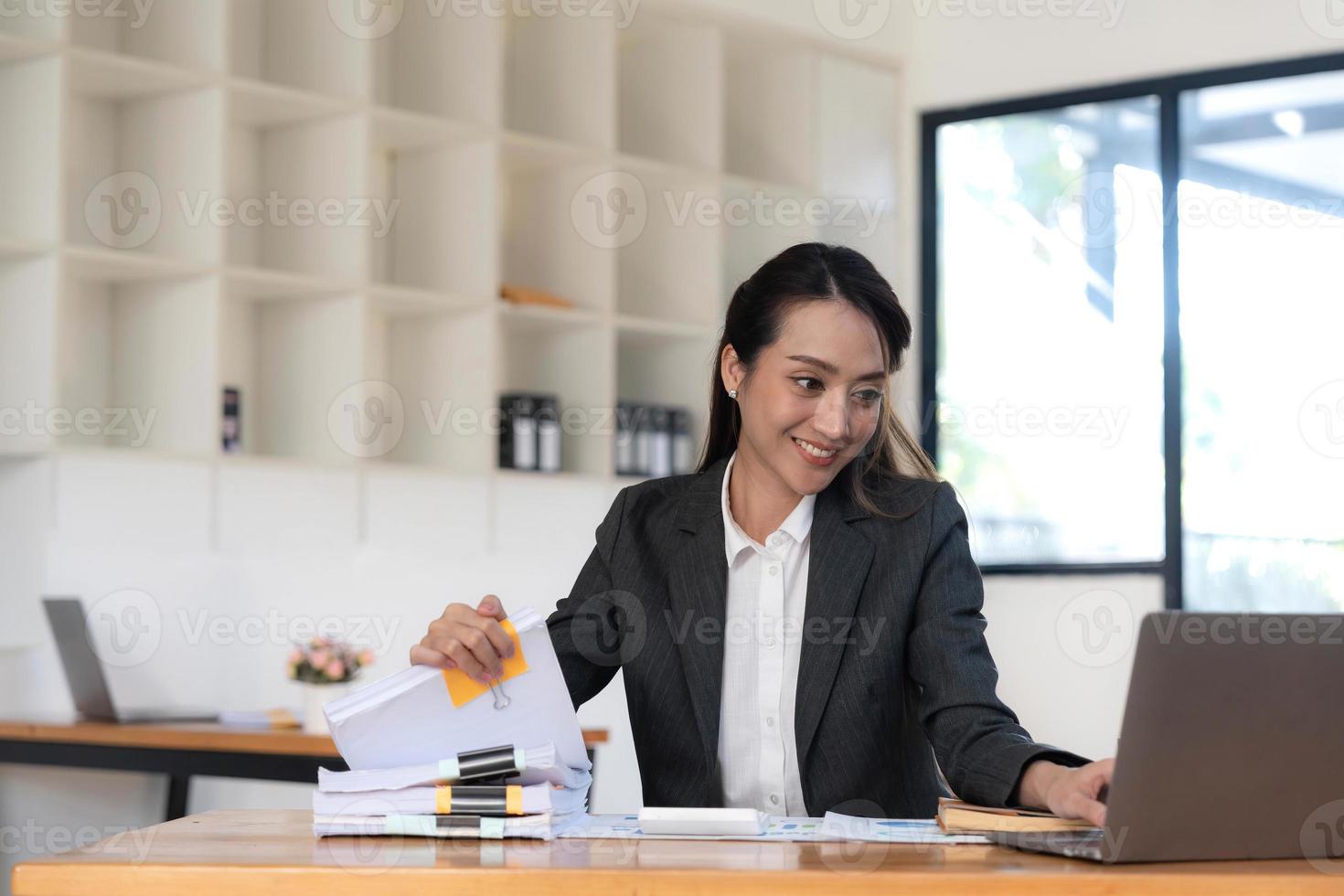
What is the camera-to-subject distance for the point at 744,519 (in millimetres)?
1965

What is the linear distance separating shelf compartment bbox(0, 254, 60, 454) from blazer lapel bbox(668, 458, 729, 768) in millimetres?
2091

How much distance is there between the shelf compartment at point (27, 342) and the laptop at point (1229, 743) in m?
2.88

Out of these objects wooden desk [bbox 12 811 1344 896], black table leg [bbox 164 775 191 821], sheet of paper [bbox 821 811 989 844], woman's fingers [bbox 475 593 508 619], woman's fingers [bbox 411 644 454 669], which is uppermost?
woman's fingers [bbox 475 593 508 619]

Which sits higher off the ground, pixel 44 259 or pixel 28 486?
pixel 44 259

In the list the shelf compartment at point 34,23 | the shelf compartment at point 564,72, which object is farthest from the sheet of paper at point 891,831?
the shelf compartment at point 564,72

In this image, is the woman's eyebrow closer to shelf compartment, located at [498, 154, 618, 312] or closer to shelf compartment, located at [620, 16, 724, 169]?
shelf compartment, located at [498, 154, 618, 312]

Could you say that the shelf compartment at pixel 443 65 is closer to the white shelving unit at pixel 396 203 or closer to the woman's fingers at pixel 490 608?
the white shelving unit at pixel 396 203

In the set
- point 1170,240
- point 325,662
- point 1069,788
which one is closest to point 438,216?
point 325,662

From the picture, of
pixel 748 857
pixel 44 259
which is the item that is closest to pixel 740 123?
pixel 44 259

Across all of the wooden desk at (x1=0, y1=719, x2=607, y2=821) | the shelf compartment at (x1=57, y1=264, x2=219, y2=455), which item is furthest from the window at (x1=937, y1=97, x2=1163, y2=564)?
the shelf compartment at (x1=57, y1=264, x2=219, y2=455)

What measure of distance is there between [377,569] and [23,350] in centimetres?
109

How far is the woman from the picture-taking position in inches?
69.7

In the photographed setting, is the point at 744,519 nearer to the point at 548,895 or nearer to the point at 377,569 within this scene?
the point at 548,895

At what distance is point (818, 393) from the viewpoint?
1.82 meters
